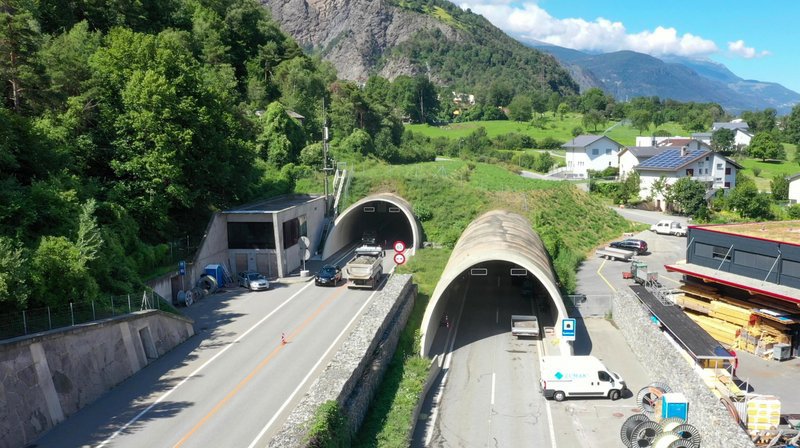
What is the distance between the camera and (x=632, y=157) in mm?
78062

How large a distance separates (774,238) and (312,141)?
45641 millimetres

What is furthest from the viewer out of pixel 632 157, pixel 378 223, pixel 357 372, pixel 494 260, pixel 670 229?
pixel 632 157

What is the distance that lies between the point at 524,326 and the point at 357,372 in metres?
10.9

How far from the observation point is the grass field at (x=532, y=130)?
4382 inches

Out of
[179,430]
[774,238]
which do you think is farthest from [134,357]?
[774,238]

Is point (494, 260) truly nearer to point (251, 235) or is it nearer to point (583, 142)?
point (251, 235)

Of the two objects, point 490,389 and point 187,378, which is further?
point 490,389

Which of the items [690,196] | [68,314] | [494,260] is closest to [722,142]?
[690,196]

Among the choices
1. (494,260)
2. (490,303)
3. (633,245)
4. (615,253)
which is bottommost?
(490,303)

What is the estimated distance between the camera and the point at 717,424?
54.0 feet

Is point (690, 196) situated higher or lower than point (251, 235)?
lower

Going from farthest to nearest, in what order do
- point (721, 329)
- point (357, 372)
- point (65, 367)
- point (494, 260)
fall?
point (721, 329) < point (494, 260) < point (357, 372) < point (65, 367)

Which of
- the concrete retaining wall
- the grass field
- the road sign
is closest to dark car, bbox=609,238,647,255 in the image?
the road sign

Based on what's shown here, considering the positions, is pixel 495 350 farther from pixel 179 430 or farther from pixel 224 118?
pixel 224 118
